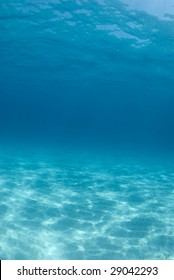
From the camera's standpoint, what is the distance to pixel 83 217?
1033cm

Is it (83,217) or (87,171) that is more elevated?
(87,171)

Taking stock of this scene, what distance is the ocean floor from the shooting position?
795 cm

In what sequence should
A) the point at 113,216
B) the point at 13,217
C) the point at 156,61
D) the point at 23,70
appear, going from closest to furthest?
the point at 13,217 → the point at 113,216 → the point at 156,61 → the point at 23,70

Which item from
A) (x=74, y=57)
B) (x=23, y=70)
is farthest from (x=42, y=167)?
(x=23, y=70)

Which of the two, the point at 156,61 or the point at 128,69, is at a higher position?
the point at 128,69

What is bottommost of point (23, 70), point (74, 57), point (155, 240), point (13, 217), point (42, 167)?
point (155, 240)

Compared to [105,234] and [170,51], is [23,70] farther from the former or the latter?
[105,234]

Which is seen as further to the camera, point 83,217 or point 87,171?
point 87,171

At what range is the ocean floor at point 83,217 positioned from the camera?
7.95 meters
